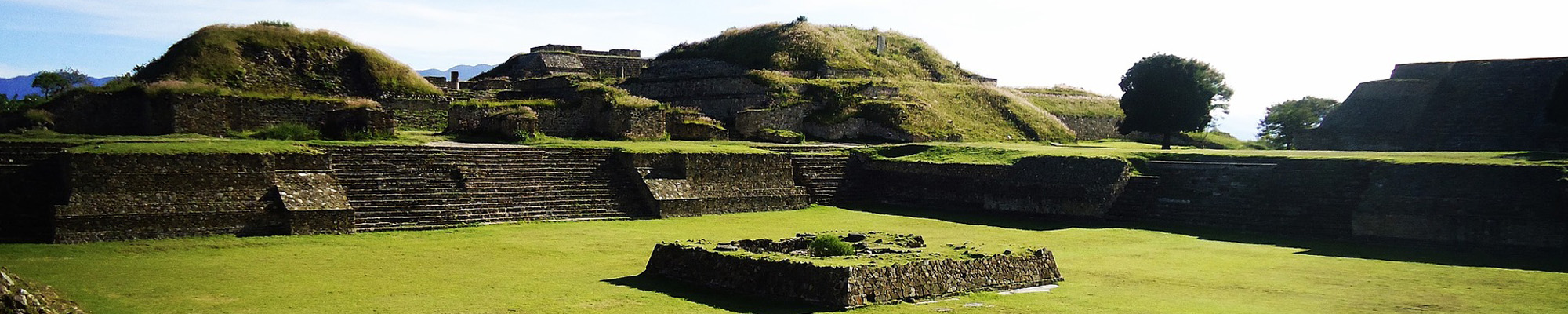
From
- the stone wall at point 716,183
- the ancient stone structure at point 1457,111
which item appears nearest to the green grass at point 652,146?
the stone wall at point 716,183

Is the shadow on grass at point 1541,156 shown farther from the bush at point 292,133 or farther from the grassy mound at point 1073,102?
the bush at point 292,133

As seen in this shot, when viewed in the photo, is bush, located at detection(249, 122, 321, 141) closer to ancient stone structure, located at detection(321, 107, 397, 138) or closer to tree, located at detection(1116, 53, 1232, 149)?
ancient stone structure, located at detection(321, 107, 397, 138)

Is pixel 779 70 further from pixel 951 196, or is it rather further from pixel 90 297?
pixel 90 297

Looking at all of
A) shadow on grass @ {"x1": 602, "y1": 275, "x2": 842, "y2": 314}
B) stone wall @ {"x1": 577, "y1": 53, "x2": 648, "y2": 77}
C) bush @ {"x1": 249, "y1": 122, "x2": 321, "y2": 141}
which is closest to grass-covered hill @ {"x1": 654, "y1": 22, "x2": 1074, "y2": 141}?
stone wall @ {"x1": 577, "y1": 53, "x2": 648, "y2": 77}

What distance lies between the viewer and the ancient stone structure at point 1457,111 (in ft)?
85.7

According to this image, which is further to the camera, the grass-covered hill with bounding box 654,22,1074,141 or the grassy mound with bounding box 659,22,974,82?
the grassy mound with bounding box 659,22,974,82

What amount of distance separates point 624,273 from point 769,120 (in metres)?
20.6

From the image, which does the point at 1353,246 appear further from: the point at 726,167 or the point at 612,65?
the point at 612,65

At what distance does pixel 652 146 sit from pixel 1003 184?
832 centimetres

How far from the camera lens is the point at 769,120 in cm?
3547

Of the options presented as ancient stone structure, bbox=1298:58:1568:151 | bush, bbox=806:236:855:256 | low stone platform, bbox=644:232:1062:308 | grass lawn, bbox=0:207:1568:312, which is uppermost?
ancient stone structure, bbox=1298:58:1568:151

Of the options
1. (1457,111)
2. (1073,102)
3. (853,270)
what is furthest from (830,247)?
(1073,102)

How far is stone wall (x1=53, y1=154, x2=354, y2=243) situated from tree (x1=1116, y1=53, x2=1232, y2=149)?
72.5 ft

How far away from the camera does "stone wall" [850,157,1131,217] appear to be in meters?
24.0
